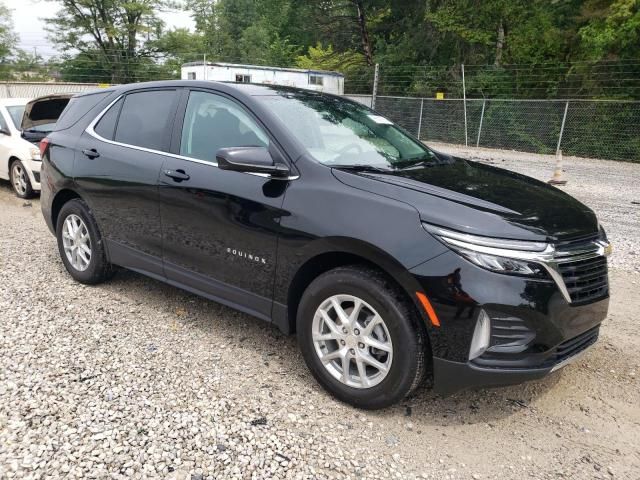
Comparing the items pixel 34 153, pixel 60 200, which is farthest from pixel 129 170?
pixel 34 153

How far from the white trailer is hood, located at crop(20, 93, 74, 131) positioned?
42.1ft

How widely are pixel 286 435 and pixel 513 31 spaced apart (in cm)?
2436

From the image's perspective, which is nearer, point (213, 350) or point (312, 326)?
point (312, 326)

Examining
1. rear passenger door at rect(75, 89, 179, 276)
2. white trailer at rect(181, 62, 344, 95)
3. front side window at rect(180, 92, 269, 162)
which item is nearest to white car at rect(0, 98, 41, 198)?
rear passenger door at rect(75, 89, 179, 276)

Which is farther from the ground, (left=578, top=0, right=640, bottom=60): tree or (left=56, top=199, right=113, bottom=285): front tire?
(left=578, top=0, right=640, bottom=60): tree

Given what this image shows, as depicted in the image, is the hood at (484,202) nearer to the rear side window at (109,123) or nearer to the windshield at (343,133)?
the windshield at (343,133)

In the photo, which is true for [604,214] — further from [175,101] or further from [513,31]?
[513,31]

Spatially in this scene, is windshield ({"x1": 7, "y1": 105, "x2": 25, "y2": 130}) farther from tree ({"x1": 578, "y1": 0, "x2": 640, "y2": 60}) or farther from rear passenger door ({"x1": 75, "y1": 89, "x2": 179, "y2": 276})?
tree ({"x1": 578, "y1": 0, "x2": 640, "y2": 60})

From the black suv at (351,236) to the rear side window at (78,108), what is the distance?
552 millimetres

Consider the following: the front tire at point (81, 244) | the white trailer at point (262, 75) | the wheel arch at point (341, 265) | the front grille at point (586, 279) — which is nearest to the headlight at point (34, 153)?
the front tire at point (81, 244)

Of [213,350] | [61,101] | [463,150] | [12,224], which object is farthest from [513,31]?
[213,350]

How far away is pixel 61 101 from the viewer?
900cm

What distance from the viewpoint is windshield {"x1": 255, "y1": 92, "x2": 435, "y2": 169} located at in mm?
3312

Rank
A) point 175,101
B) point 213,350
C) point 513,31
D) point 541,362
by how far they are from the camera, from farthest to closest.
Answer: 1. point 513,31
2. point 175,101
3. point 213,350
4. point 541,362
